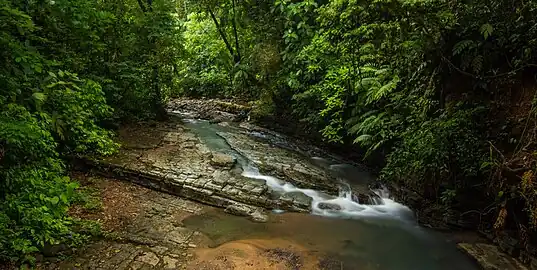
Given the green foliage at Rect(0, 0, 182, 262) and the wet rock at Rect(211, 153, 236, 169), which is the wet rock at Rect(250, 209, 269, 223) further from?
the green foliage at Rect(0, 0, 182, 262)

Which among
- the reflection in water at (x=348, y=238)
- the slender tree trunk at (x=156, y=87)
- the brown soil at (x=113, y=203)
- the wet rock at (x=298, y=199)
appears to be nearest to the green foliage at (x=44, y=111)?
the brown soil at (x=113, y=203)

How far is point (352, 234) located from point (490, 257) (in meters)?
2.25

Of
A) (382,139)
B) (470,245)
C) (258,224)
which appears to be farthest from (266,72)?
(470,245)

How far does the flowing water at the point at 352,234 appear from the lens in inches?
238

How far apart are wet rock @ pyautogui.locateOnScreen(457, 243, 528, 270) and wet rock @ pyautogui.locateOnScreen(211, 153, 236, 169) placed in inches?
213

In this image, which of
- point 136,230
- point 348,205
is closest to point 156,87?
point 136,230

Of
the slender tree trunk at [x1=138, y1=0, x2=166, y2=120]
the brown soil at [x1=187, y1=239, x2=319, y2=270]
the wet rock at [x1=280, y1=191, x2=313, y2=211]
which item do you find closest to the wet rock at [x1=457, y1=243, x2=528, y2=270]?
the brown soil at [x1=187, y1=239, x2=319, y2=270]

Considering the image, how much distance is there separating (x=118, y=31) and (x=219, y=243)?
25.8 ft

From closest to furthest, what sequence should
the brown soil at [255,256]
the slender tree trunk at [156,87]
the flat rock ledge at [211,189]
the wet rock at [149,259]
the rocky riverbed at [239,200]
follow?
the wet rock at [149,259]
the brown soil at [255,256]
the rocky riverbed at [239,200]
the flat rock ledge at [211,189]
the slender tree trunk at [156,87]

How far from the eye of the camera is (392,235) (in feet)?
23.2

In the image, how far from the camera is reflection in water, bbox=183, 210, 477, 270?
6.00 meters

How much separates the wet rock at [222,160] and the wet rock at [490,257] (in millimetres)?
5409

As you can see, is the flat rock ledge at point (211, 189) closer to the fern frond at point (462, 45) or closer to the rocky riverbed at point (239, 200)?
the rocky riverbed at point (239, 200)

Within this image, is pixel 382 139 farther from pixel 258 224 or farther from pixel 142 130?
pixel 142 130
